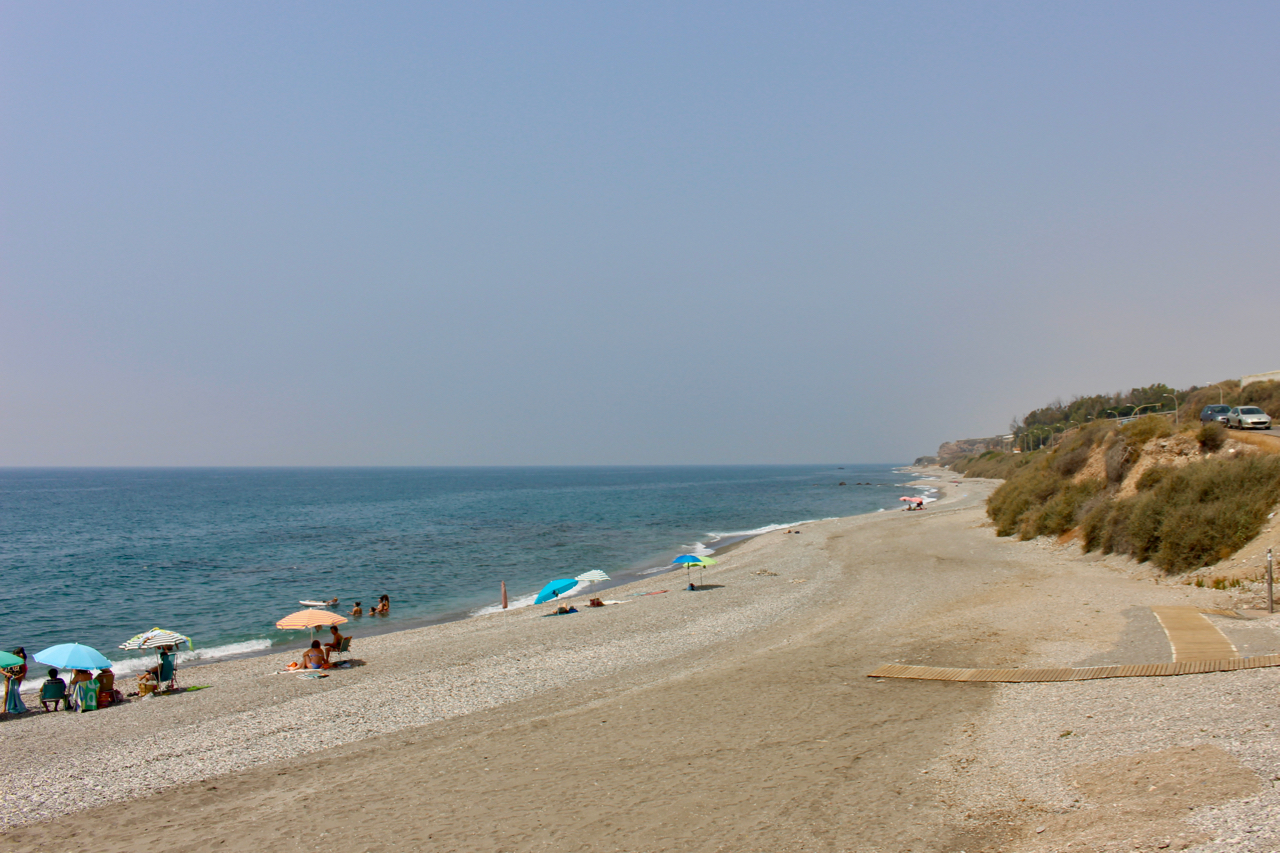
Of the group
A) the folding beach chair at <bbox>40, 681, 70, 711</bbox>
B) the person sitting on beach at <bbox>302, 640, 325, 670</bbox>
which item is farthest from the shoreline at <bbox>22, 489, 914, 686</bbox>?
the person sitting on beach at <bbox>302, 640, 325, 670</bbox>

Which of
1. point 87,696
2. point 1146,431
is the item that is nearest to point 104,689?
point 87,696

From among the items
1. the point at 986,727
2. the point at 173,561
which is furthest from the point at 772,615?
the point at 173,561

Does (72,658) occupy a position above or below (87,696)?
above

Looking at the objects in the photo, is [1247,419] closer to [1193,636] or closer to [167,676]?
[1193,636]

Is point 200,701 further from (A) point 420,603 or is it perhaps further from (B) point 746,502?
(B) point 746,502

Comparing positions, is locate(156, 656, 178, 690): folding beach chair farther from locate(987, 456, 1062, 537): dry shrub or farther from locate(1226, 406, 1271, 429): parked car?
locate(1226, 406, 1271, 429): parked car

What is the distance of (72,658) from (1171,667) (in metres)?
21.2

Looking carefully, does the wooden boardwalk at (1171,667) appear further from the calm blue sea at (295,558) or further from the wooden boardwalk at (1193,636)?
the calm blue sea at (295,558)

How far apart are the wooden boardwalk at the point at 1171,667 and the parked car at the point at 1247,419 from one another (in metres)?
21.0

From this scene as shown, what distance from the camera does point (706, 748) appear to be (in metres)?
10.6

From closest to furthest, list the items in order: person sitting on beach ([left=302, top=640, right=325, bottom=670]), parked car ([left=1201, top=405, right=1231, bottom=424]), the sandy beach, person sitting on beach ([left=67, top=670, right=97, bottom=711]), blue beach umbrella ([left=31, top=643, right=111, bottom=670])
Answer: the sandy beach → blue beach umbrella ([left=31, top=643, right=111, bottom=670]) → person sitting on beach ([left=67, top=670, right=97, bottom=711]) → person sitting on beach ([left=302, top=640, right=325, bottom=670]) → parked car ([left=1201, top=405, right=1231, bottom=424])

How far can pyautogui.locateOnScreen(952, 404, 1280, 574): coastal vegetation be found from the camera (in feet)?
66.8

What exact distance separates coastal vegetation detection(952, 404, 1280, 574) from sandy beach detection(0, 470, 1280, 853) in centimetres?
209

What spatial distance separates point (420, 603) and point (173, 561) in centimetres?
2383
